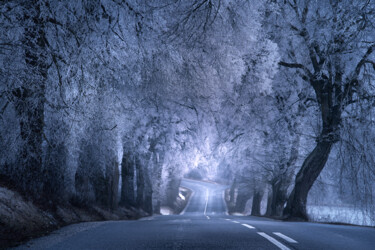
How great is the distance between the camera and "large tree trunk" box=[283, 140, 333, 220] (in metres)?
15.5

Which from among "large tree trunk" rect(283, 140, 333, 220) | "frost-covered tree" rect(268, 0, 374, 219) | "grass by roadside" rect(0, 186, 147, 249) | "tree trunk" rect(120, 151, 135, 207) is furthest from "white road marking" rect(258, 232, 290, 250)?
"tree trunk" rect(120, 151, 135, 207)

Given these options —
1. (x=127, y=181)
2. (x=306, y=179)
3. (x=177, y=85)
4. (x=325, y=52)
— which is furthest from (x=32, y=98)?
(x=127, y=181)

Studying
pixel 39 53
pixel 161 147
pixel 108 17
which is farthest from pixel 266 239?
pixel 161 147

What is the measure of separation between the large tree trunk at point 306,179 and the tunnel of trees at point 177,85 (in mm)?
51

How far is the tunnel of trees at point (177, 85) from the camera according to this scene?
8.65m

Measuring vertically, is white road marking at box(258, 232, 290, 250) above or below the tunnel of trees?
below

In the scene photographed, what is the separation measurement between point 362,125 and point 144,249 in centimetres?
1035

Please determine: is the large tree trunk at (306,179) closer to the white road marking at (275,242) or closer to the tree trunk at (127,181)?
the tree trunk at (127,181)

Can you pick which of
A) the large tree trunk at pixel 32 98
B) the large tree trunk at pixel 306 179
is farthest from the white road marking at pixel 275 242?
the large tree trunk at pixel 306 179

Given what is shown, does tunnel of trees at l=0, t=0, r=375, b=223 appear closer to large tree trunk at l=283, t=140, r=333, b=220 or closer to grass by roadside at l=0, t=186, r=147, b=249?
large tree trunk at l=283, t=140, r=333, b=220

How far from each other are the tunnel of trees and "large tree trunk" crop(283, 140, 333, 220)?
51 millimetres

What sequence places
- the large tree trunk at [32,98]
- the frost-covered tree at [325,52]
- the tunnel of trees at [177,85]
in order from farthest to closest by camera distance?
1. the frost-covered tree at [325,52]
2. the tunnel of trees at [177,85]
3. the large tree trunk at [32,98]

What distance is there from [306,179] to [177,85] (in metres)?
6.81

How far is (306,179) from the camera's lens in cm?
1591
